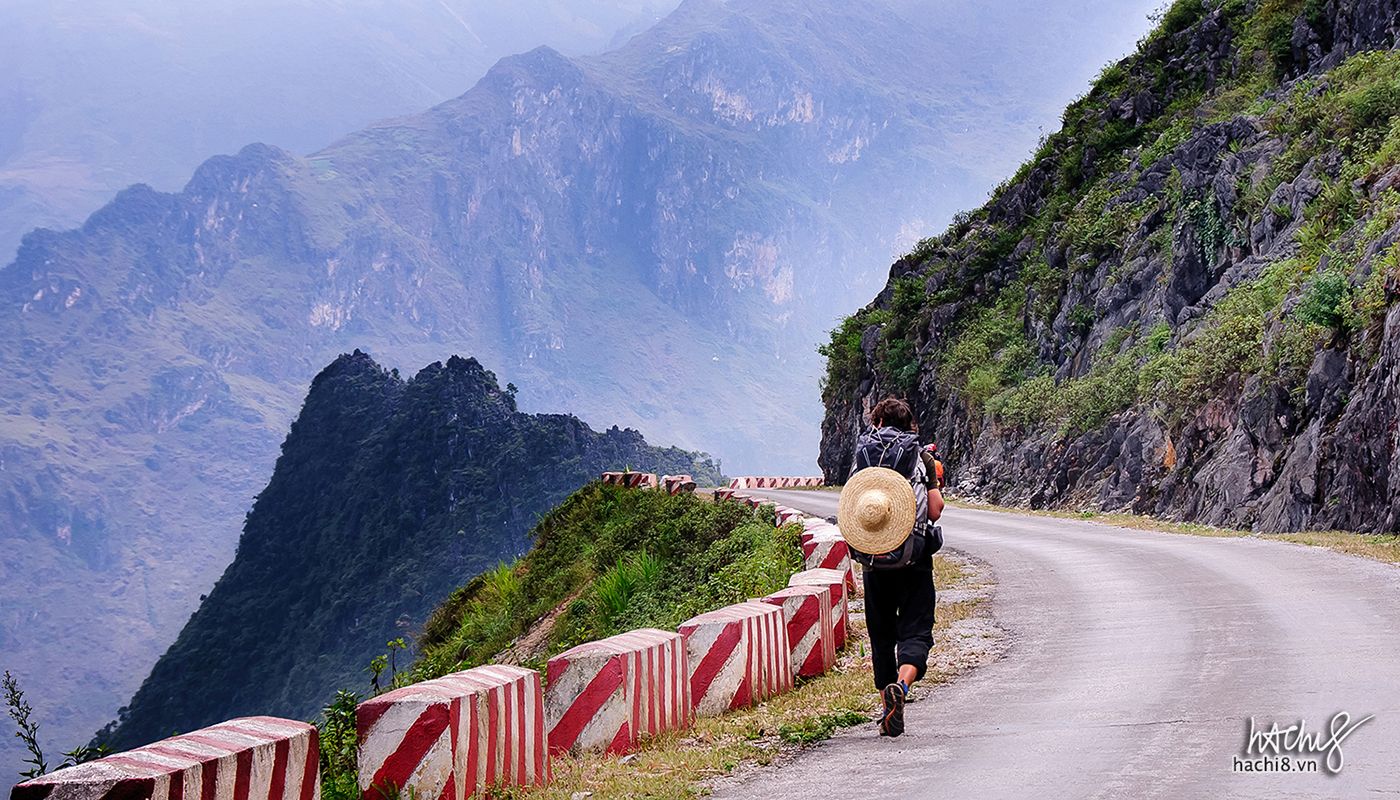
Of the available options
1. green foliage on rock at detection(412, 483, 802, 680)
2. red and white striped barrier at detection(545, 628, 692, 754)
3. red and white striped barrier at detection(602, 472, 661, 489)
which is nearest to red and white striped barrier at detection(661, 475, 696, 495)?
green foliage on rock at detection(412, 483, 802, 680)

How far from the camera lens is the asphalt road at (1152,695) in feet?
22.7

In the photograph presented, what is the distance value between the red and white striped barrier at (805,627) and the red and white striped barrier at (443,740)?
3.94 metres

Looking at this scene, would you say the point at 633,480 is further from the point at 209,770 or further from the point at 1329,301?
the point at 209,770

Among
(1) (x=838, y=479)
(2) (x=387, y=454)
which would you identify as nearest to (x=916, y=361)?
(1) (x=838, y=479)

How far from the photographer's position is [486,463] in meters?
113

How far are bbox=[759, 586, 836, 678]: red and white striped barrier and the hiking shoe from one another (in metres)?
2.49

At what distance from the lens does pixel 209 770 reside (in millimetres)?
5852

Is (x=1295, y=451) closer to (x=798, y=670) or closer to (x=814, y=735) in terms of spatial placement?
(x=798, y=670)

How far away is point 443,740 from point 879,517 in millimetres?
3115

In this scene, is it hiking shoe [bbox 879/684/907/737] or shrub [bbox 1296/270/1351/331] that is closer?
hiking shoe [bbox 879/684/907/737]

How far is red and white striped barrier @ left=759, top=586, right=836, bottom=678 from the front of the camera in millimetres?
11156

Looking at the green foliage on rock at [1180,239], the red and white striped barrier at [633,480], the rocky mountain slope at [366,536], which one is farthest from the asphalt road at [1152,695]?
the rocky mountain slope at [366,536]

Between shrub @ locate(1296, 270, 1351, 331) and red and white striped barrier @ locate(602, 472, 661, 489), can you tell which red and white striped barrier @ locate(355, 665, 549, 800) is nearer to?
shrub @ locate(1296, 270, 1351, 331)

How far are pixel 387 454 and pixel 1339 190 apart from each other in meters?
99.7
